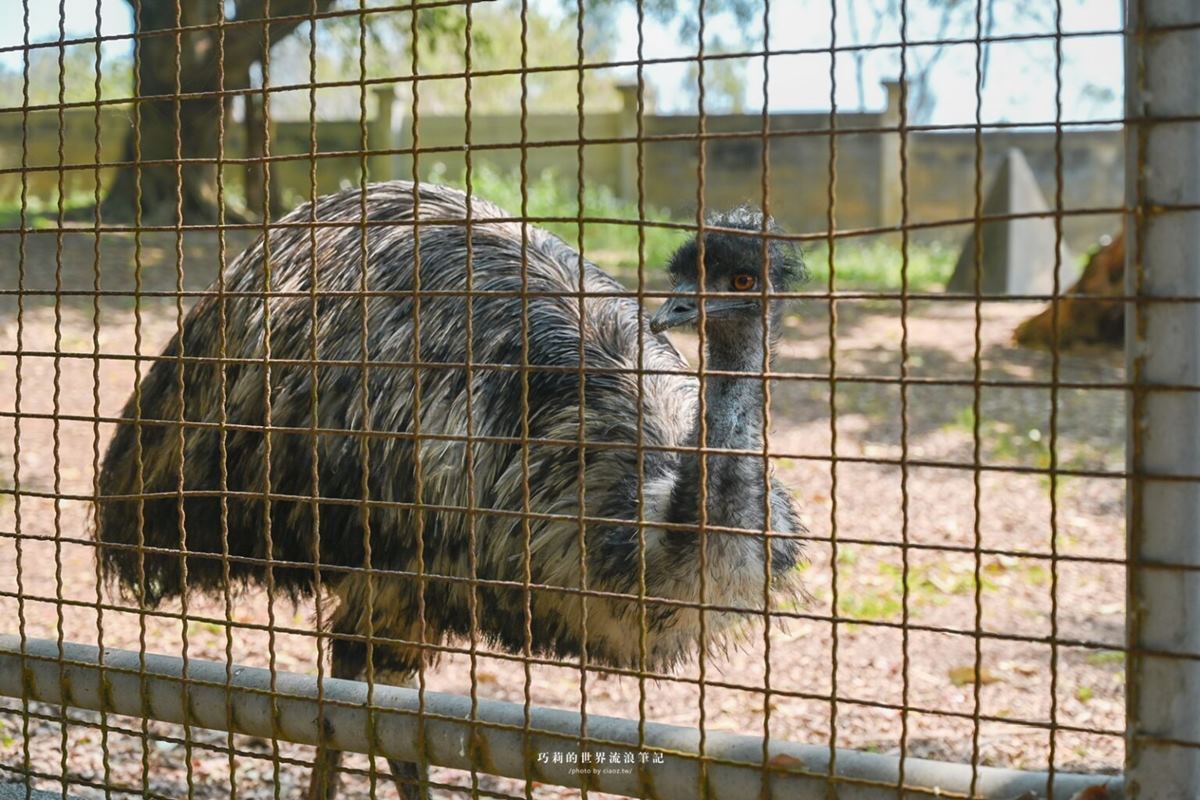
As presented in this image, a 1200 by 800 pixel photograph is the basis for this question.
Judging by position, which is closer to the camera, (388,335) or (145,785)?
(145,785)

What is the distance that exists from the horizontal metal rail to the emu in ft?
1.50

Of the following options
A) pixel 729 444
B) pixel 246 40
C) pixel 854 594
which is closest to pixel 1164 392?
pixel 729 444

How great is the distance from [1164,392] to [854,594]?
159 inches

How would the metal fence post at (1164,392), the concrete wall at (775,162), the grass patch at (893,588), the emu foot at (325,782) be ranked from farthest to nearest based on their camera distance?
1. the concrete wall at (775,162)
2. the grass patch at (893,588)
3. the emu foot at (325,782)
4. the metal fence post at (1164,392)

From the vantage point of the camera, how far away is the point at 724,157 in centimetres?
1859

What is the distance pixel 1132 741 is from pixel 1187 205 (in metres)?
0.76

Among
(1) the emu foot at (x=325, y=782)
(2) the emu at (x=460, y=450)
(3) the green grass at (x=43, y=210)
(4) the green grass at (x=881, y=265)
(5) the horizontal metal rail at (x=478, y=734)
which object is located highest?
(3) the green grass at (x=43, y=210)

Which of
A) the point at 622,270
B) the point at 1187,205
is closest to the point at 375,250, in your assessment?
the point at 1187,205

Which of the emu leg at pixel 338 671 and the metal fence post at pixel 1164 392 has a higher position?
the metal fence post at pixel 1164 392

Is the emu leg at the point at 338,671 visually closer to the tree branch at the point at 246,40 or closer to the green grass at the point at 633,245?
the green grass at the point at 633,245

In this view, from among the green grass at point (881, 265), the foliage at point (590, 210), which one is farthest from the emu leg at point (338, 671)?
the green grass at point (881, 265)

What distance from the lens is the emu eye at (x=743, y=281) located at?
335 cm

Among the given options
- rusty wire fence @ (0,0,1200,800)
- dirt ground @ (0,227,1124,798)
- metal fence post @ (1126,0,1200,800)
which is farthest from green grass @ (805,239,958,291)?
metal fence post @ (1126,0,1200,800)

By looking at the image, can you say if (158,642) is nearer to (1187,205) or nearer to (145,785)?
(145,785)
